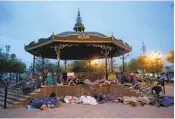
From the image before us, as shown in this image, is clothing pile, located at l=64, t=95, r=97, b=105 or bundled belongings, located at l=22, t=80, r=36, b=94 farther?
bundled belongings, located at l=22, t=80, r=36, b=94

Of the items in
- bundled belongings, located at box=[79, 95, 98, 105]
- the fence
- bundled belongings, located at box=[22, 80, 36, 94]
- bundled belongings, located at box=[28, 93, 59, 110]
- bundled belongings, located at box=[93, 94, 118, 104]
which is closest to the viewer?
bundled belongings, located at box=[28, 93, 59, 110]

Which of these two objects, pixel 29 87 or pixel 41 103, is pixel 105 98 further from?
pixel 29 87

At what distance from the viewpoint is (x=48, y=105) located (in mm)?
10406

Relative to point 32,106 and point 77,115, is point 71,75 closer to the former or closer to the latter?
point 32,106

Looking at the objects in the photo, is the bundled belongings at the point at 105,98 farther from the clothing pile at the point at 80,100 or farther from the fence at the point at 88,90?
the fence at the point at 88,90

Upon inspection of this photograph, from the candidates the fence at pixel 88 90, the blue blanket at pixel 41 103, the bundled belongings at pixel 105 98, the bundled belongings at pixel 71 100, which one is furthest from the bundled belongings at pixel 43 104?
the bundled belongings at pixel 105 98

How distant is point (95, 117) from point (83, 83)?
5629 millimetres

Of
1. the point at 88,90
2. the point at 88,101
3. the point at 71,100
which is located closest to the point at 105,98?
the point at 88,101

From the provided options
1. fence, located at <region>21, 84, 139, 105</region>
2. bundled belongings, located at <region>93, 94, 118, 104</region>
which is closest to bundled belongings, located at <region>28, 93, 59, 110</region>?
fence, located at <region>21, 84, 139, 105</region>

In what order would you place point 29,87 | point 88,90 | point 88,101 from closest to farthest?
point 88,101 < point 29,87 < point 88,90

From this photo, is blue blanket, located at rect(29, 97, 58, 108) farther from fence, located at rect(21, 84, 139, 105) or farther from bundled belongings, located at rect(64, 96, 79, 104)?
fence, located at rect(21, 84, 139, 105)

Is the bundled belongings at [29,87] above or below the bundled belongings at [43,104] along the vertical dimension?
above


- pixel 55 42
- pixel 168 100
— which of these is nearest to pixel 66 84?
pixel 55 42

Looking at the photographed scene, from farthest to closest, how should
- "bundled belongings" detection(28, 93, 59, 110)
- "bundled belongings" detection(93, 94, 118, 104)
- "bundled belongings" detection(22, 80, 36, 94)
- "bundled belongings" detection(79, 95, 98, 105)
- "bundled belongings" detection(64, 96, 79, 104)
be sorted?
"bundled belongings" detection(22, 80, 36, 94) < "bundled belongings" detection(93, 94, 118, 104) < "bundled belongings" detection(64, 96, 79, 104) < "bundled belongings" detection(79, 95, 98, 105) < "bundled belongings" detection(28, 93, 59, 110)
